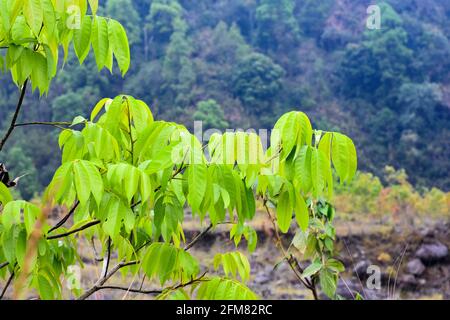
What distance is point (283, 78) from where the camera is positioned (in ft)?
61.8

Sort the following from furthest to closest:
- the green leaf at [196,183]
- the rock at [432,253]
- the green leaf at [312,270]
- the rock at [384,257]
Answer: the rock at [384,257] → the rock at [432,253] → the green leaf at [312,270] → the green leaf at [196,183]

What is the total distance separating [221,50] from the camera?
1939cm

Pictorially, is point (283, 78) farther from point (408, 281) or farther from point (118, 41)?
point (118, 41)

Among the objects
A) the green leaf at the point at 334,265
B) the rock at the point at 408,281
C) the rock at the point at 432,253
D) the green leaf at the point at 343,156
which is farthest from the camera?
the rock at the point at 432,253

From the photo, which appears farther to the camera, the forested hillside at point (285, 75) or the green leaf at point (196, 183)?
the forested hillside at point (285, 75)

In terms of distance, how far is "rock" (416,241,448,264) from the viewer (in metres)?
9.04

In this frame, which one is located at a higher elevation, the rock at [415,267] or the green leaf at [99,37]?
→ the green leaf at [99,37]

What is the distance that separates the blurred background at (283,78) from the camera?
647 inches

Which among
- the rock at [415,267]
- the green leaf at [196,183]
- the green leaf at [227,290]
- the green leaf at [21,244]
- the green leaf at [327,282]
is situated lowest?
the rock at [415,267]

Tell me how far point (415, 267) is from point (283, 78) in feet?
35.5

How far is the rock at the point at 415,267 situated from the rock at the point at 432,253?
19cm

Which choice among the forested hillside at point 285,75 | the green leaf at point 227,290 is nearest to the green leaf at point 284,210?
the green leaf at point 227,290

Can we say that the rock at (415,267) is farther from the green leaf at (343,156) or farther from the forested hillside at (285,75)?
the green leaf at (343,156)

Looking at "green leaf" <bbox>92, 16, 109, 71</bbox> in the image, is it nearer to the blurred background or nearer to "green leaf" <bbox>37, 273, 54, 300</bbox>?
"green leaf" <bbox>37, 273, 54, 300</bbox>
